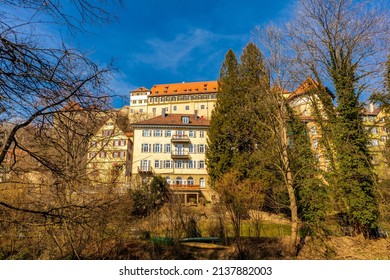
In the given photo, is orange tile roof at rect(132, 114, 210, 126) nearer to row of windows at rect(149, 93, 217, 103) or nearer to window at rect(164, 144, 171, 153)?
window at rect(164, 144, 171, 153)

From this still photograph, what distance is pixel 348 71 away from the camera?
15.4m

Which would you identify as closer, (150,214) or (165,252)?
(165,252)

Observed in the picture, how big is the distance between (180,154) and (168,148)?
187 centimetres

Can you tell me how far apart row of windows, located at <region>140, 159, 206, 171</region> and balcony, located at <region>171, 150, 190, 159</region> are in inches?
24.6

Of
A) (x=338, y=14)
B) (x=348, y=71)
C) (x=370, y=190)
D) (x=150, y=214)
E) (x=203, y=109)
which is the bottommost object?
(x=150, y=214)

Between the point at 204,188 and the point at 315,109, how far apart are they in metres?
22.1

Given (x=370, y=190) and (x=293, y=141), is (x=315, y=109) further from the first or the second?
(x=370, y=190)

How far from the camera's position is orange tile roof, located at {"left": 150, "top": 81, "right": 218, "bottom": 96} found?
71.5 m

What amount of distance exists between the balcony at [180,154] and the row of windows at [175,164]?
626 millimetres

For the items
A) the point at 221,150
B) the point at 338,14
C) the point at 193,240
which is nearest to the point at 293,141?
the point at 338,14

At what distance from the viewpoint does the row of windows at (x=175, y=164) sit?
37188 millimetres

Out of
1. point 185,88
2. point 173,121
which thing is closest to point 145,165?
point 173,121

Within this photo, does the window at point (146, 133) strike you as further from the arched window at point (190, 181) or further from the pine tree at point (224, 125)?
the pine tree at point (224, 125)

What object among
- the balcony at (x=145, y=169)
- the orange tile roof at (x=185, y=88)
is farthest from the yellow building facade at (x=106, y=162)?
the orange tile roof at (x=185, y=88)
